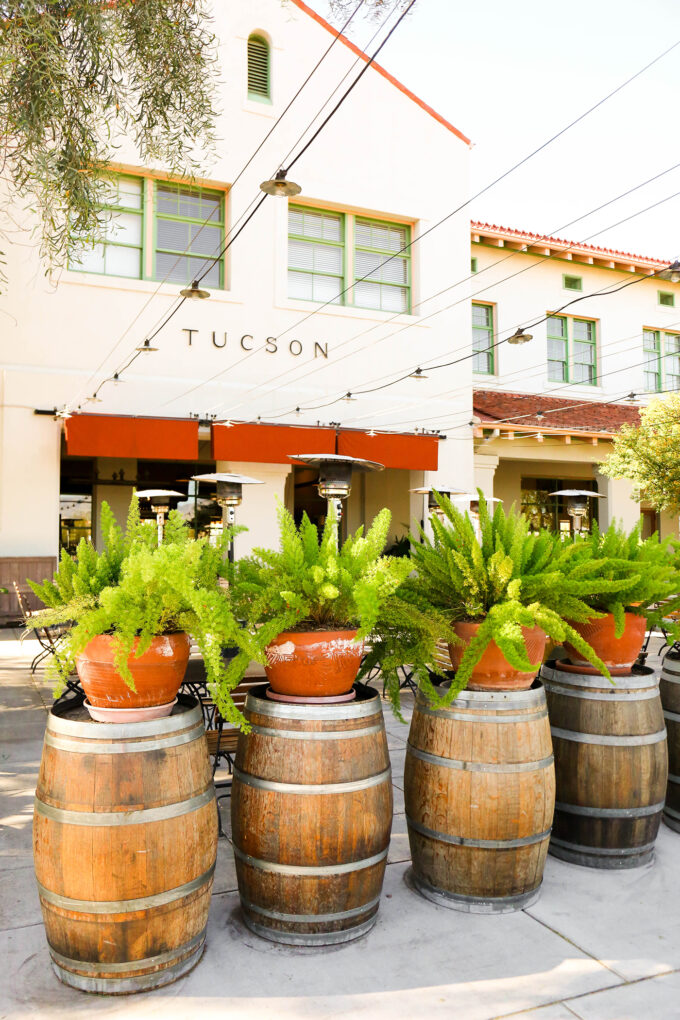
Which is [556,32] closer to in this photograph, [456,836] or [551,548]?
[551,548]

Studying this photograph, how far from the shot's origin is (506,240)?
16906mm

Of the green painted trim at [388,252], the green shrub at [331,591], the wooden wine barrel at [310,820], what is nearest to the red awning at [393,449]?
the green painted trim at [388,252]

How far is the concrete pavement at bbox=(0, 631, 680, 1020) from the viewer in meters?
2.42

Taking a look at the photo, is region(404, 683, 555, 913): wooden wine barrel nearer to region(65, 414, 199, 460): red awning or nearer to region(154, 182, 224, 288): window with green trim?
region(65, 414, 199, 460): red awning

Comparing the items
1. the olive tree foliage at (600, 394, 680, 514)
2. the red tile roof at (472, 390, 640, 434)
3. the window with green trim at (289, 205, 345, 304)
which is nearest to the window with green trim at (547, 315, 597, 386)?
the red tile roof at (472, 390, 640, 434)

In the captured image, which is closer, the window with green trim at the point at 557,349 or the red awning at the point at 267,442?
the red awning at the point at 267,442

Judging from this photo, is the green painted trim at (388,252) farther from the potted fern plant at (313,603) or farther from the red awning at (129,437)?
the potted fern plant at (313,603)

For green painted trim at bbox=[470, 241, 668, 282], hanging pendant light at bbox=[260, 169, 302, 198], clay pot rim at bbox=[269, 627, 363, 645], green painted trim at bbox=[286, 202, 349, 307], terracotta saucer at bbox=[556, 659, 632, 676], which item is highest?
green painted trim at bbox=[470, 241, 668, 282]

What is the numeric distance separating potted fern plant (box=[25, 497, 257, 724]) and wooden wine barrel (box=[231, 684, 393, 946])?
266 millimetres

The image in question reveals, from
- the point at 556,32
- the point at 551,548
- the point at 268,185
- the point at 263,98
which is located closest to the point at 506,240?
the point at 263,98

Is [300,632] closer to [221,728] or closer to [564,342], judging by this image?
[221,728]

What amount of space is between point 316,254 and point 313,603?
12.6m

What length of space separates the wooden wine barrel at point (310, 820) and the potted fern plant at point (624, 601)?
120 cm

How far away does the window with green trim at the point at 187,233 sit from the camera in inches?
515
